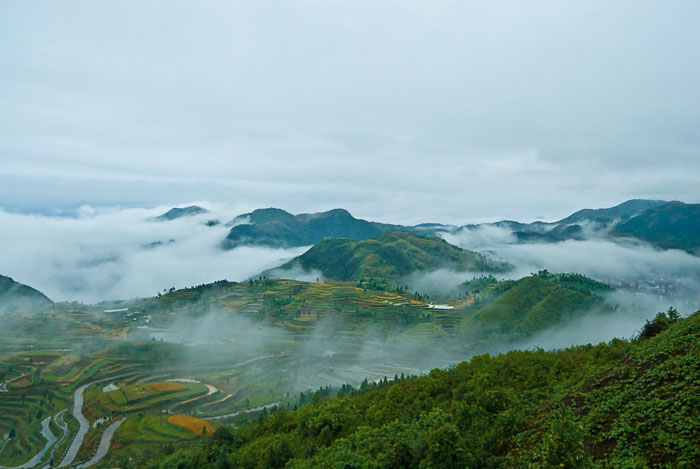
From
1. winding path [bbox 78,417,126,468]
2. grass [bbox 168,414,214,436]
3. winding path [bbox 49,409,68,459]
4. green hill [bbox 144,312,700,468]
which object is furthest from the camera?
winding path [bbox 49,409,68,459]

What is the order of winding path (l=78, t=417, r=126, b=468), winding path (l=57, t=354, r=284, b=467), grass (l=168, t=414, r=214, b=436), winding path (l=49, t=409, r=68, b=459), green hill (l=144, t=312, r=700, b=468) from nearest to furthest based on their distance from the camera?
green hill (l=144, t=312, r=700, b=468) → winding path (l=78, t=417, r=126, b=468) → winding path (l=57, t=354, r=284, b=467) → grass (l=168, t=414, r=214, b=436) → winding path (l=49, t=409, r=68, b=459)

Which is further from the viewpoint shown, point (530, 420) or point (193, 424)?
point (193, 424)

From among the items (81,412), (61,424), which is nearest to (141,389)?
(81,412)

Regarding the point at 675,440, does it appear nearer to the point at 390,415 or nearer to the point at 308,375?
the point at 390,415

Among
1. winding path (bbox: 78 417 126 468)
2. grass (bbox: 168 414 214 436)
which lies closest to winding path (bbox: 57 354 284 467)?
winding path (bbox: 78 417 126 468)

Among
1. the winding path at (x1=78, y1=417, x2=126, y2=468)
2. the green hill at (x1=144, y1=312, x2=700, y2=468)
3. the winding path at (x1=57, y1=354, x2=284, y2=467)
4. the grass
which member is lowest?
the winding path at (x1=57, y1=354, x2=284, y2=467)

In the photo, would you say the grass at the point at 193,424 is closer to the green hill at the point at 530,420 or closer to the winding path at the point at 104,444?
the winding path at the point at 104,444

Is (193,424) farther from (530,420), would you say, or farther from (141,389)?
(530,420)

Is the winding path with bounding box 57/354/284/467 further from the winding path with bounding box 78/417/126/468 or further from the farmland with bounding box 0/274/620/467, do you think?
the farmland with bounding box 0/274/620/467

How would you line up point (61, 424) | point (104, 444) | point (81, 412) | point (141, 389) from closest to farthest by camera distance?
1. point (104, 444)
2. point (61, 424)
3. point (81, 412)
4. point (141, 389)
